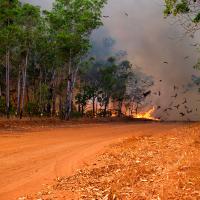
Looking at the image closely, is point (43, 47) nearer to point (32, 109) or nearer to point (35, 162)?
point (32, 109)

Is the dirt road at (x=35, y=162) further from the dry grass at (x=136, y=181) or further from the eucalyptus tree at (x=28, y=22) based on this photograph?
the eucalyptus tree at (x=28, y=22)

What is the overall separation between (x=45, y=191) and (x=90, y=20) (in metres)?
40.2

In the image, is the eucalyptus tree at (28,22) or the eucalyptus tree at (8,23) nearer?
the eucalyptus tree at (8,23)

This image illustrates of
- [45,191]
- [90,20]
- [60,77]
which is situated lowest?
[45,191]

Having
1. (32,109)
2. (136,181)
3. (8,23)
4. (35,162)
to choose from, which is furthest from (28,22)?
(136,181)

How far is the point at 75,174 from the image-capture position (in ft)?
42.5

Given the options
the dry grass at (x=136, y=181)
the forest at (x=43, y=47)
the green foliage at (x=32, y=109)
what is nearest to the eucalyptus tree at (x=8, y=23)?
the forest at (x=43, y=47)

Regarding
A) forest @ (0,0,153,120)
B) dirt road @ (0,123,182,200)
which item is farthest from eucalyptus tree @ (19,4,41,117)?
dirt road @ (0,123,182,200)

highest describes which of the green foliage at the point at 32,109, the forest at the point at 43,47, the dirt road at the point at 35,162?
the forest at the point at 43,47

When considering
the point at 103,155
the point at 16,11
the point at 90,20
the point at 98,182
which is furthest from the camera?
the point at 90,20

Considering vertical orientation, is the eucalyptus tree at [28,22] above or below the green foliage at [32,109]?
above

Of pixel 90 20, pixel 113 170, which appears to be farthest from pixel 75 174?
pixel 90 20

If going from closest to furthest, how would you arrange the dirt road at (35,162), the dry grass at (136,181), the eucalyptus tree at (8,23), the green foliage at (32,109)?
the dry grass at (136,181) < the dirt road at (35,162) < the eucalyptus tree at (8,23) < the green foliage at (32,109)

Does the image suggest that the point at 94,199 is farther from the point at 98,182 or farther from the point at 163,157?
the point at 163,157
